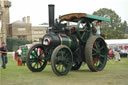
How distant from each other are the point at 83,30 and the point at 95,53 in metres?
1.05

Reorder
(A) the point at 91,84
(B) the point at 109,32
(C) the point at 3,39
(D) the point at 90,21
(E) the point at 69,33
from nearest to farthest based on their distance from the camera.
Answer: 1. (A) the point at 91,84
2. (E) the point at 69,33
3. (D) the point at 90,21
4. (C) the point at 3,39
5. (B) the point at 109,32

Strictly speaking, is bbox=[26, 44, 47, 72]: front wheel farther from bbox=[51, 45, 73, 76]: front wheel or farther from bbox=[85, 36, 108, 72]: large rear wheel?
bbox=[85, 36, 108, 72]: large rear wheel

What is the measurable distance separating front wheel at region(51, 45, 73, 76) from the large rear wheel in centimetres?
91

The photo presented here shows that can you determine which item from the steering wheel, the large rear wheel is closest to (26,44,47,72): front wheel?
the steering wheel

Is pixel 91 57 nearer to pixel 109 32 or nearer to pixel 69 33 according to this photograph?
pixel 69 33

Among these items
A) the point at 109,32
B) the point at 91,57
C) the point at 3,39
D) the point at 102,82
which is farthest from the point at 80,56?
the point at 109,32

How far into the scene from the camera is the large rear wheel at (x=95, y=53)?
36.6ft

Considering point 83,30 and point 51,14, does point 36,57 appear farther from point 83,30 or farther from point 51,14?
point 83,30

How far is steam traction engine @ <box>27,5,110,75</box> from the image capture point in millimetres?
10500

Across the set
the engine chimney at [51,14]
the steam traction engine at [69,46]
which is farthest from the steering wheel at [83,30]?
the engine chimney at [51,14]

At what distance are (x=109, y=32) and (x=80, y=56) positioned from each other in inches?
2260

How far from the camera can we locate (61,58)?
33.7ft

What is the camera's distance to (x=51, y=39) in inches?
414

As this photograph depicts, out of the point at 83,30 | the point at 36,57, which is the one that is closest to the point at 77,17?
the point at 83,30
